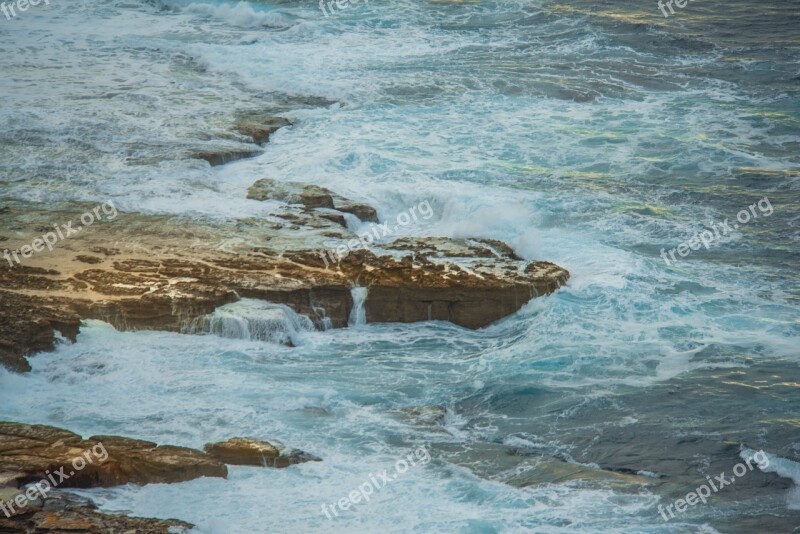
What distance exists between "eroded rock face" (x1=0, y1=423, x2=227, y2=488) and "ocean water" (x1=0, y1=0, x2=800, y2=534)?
16 cm

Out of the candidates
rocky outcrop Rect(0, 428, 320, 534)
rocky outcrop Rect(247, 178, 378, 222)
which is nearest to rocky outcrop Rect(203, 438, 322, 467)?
rocky outcrop Rect(0, 428, 320, 534)

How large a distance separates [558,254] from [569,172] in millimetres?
4103

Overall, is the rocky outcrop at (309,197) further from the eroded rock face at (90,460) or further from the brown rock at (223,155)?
the eroded rock face at (90,460)

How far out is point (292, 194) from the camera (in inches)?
626

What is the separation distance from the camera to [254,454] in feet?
30.7

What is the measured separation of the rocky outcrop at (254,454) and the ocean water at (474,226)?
13cm

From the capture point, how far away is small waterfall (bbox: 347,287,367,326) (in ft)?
41.9

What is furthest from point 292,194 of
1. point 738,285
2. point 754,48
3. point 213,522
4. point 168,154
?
point 754,48

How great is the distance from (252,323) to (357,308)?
1.43 m

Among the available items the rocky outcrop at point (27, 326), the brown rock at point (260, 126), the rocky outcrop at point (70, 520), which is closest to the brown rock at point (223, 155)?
the brown rock at point (260, 126)

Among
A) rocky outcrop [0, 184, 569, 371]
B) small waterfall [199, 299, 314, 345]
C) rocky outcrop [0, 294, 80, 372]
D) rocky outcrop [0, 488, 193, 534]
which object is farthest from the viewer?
small waterfall [199, 299, 314, 345]

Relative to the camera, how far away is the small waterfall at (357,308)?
12766 mm

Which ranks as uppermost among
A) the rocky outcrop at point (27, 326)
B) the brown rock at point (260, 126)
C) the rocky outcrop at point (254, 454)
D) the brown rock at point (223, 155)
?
the brown rock at point (260, 126)

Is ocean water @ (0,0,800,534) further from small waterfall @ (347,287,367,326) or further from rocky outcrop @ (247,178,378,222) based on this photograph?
rocky outcrop @ (247,178,378,222)
